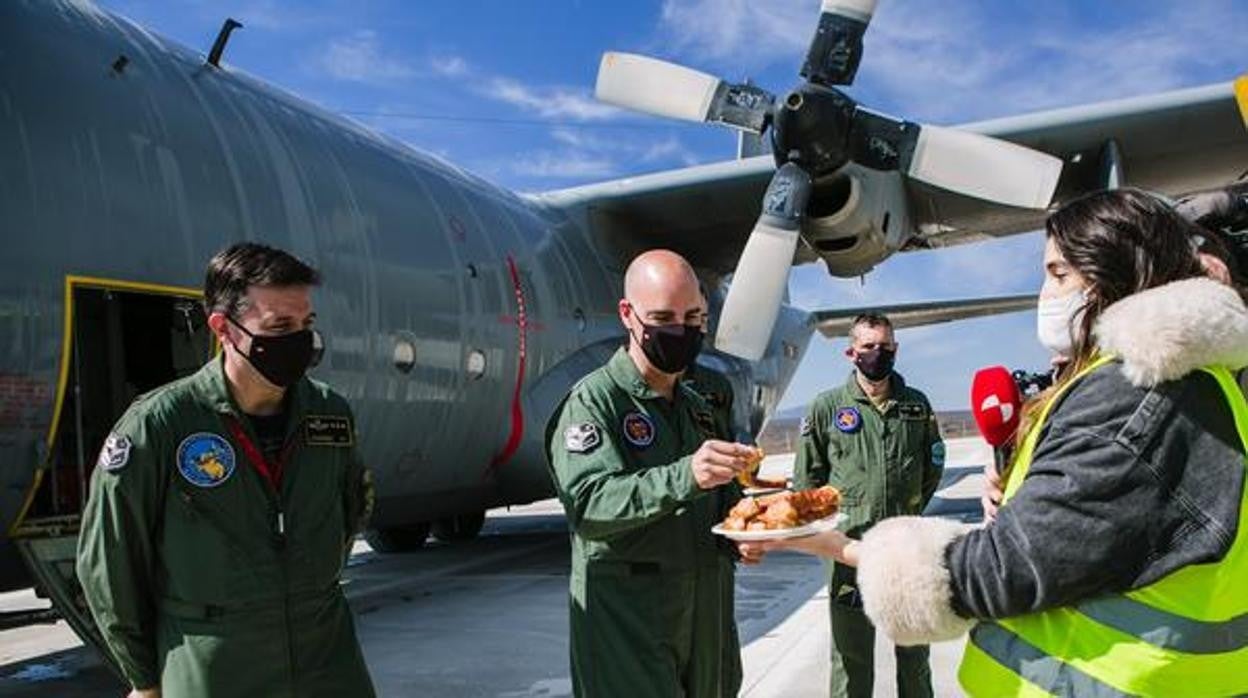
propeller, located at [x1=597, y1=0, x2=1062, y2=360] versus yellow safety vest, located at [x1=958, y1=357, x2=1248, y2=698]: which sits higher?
propeller, located at [x1=597, y1=0, x2=1062, y2=360]

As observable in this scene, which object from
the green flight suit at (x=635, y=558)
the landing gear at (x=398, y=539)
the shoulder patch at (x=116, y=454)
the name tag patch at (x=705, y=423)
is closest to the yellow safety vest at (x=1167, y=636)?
the green flight suit at (x=635, y=558)

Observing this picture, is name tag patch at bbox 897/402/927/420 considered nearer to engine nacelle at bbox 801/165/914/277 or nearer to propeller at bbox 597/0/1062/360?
propeller at bbox 597/0/1062/360

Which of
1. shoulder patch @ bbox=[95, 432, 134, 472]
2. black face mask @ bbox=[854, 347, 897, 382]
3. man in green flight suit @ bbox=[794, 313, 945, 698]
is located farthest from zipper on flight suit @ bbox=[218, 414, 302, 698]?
black face mask @ bbox=[854, 347, 897, 382]

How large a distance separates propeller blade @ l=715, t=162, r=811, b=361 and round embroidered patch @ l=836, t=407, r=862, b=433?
9.45 ft

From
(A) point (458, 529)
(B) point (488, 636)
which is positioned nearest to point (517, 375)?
(B) point (488, 636)

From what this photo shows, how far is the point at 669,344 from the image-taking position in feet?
9.57

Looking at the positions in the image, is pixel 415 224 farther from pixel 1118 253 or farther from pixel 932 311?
pixel 932 311

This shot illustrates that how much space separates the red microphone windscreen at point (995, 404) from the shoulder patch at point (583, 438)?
100cm

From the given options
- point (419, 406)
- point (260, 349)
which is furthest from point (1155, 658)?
point (419, 406)

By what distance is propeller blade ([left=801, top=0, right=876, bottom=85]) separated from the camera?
8.32m

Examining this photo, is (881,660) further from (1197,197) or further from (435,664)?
(1197,197)

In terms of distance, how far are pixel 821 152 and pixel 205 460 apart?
6722 millimetres

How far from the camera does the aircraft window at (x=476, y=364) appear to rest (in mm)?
7723

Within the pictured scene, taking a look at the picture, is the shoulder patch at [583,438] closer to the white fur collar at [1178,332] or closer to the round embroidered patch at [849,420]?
the white fur collar at [1178,332]
